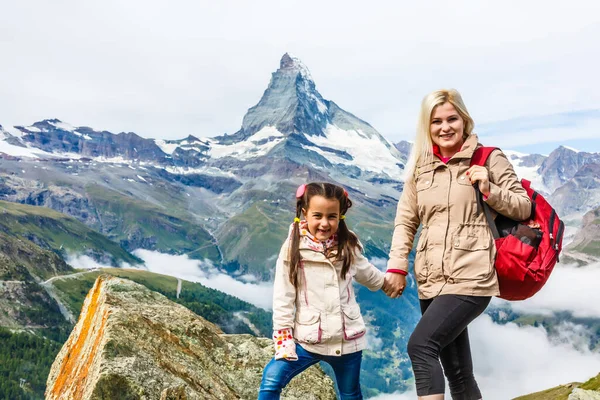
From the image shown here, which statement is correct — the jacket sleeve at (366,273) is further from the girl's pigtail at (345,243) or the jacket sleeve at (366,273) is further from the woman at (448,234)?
the woman at (448,234)

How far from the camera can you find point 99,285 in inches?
370

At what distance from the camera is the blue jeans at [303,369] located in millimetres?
6973

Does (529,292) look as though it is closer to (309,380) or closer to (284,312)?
(284,312)

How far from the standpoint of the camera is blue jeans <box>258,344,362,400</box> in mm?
6973

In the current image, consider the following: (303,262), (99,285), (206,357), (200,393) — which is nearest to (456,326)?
(303,262)

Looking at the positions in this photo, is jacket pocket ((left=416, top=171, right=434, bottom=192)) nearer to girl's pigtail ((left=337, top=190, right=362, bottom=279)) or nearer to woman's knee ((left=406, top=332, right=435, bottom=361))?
girl's pigtail ((left=337, top=190, right=362, bottom=279))

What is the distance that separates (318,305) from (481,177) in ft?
10.3

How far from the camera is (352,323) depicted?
7.26m

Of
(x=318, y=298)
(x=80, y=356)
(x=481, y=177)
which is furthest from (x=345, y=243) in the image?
(x=80, y=356)

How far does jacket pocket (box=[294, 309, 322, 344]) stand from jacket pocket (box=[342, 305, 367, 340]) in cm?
43

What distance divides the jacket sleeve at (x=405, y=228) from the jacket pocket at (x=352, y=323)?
3.61 feet

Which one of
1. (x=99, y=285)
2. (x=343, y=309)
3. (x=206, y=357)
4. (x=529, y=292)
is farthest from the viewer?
(x=99, y=285)

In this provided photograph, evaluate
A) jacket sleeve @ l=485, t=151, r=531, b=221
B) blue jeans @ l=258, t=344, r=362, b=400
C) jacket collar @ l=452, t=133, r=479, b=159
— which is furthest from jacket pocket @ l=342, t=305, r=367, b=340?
jacket collar @ l=452, t=133, r=479, b=159

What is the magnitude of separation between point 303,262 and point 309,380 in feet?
11.4
